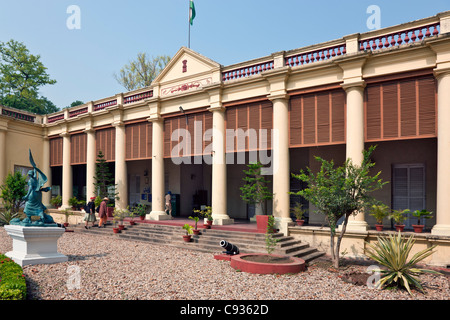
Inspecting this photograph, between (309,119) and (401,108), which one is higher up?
(401,108)

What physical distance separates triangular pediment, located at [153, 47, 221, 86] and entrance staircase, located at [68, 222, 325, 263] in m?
7.32

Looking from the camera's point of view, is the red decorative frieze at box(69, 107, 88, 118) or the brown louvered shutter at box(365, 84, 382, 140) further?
the red decorative frieze at box(69, 107, 88, 118)

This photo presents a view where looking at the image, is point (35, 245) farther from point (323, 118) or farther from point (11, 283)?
point (323, 118)

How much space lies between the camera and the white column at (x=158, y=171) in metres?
16.2

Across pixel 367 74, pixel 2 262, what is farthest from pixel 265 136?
pixel 2 262

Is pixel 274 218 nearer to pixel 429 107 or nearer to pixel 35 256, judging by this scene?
pixel 429 107

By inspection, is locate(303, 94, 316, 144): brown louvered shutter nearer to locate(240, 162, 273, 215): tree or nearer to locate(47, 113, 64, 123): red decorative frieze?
locate(240, 162, 273, 215): tree

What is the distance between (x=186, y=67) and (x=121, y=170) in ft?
22.3

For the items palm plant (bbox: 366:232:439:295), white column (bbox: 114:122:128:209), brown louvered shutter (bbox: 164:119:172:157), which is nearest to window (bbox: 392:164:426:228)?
palm plant (bbox: 366:232:439:295)

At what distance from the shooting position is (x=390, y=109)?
1080 cm

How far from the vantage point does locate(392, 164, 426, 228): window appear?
40.9ft

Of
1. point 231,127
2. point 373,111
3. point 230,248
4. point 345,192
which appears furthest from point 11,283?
→ point 373,111

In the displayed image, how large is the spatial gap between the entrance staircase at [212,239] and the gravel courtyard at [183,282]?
126cm
